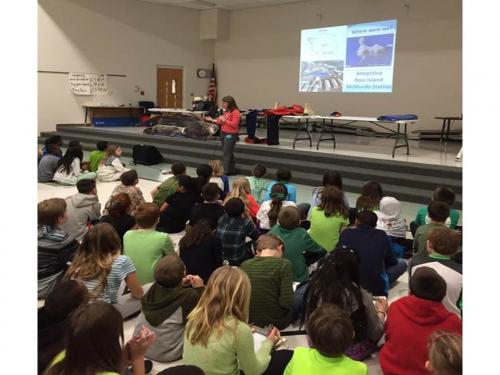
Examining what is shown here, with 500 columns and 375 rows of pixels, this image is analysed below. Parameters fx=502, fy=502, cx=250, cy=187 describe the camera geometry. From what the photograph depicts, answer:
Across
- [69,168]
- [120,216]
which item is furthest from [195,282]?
[69,168]

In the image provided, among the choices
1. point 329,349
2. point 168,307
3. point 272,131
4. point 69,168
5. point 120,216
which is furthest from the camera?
point 272,131

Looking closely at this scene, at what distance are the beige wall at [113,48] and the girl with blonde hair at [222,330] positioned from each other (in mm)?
11216

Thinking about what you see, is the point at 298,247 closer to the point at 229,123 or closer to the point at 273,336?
the point at 273,336

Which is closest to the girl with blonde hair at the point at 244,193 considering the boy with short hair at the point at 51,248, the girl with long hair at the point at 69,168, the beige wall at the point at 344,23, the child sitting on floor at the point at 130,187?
the child sitting on floor at the point at 130,187

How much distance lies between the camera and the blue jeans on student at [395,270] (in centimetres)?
372

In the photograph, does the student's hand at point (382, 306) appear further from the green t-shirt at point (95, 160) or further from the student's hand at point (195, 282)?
the green t-shirt at point (95, 160)

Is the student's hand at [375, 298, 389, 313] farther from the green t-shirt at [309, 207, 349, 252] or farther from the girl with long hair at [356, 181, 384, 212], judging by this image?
the girl with long hair at [356, 181, 384, 212]

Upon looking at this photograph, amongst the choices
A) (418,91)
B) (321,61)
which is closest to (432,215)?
(418,91)

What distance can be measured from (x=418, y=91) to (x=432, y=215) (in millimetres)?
8668

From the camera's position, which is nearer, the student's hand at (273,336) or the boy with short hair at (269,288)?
the student's hand at (273,336)

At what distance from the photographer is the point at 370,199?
4.42 meters

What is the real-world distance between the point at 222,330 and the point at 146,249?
52.9 inches

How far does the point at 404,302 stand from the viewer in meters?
2.37

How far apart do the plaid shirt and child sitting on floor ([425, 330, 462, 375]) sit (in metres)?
2.20
